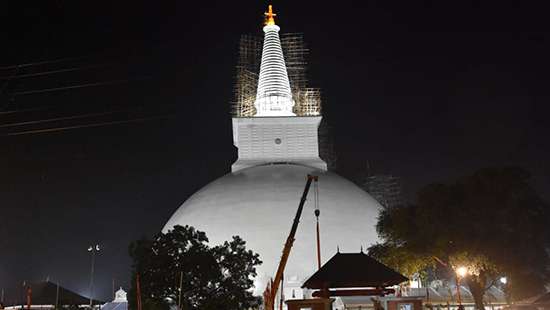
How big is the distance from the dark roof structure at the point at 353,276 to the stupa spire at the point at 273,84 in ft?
74.7

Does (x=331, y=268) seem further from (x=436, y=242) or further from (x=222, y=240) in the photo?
Result: (x=222, y=240)

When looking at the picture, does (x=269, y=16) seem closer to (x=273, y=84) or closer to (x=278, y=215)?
(x=273, y=84)

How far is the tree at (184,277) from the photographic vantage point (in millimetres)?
20588

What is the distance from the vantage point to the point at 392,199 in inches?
1989

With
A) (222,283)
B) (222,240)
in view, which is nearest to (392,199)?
(222,240)

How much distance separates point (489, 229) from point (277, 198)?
1251 centimetres

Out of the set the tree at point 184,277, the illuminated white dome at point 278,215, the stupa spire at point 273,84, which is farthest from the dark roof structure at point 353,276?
the stupa spire at point 273,84

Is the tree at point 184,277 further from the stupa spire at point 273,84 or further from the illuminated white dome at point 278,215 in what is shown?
the stupa spire at point 273,84

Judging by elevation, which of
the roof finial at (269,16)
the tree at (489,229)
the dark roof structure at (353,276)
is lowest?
the dark roof structure at (353,276)

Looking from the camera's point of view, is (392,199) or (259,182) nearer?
(259,182)

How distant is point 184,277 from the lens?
20719mm

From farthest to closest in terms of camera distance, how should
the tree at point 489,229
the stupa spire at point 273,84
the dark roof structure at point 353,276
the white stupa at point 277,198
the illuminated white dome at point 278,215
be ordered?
→ the stupa spire at point 273,84, the white stupa at point 277,198, the illuminated white dome at point 278,215, the tree at point 489,229, the dark roof structure at point 353,276

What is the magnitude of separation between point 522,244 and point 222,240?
→ 14889 mm

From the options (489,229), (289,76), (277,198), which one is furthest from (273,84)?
(489,229)
